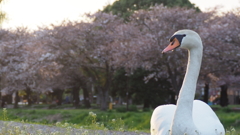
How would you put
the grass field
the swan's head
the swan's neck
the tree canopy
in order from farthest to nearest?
1. the tree canopy
2. the grass field
3. the swan's head
4. the swan's neck

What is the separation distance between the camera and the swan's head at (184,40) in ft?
16.3

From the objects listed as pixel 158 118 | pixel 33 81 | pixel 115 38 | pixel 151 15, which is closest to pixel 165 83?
pixel 115 38

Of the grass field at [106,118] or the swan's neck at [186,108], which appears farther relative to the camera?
the grass field at [106,118]

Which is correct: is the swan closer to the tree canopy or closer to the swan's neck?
the swan's neck

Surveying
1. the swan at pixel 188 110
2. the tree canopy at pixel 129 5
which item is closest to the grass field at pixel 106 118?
the swan at pixel 188 110

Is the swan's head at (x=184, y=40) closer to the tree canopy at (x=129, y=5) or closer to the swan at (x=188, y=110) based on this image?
the swan at (x=188, y=110)

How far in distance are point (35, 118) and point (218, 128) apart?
17.9 m

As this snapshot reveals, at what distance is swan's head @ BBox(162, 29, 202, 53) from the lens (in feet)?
16.3

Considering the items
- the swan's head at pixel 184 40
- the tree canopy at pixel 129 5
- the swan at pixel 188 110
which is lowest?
the swan at pixel 188 110

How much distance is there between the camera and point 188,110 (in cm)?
474

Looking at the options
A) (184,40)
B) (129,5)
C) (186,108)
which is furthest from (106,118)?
(129,5)

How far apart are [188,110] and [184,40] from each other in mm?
917

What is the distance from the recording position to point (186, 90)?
484 centimetres

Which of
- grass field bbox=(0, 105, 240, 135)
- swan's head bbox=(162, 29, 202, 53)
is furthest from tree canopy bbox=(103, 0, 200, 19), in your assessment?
swan's head bbox=(162, 29, 202, 53)
